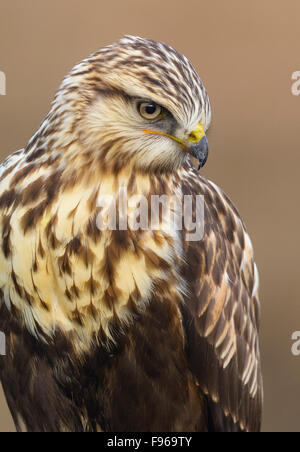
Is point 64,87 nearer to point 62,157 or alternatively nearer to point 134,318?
point 62,157

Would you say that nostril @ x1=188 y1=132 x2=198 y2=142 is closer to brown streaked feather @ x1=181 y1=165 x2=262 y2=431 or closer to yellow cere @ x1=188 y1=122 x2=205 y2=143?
yellow cere @ x1=188 y1=122 x2=205 y2=143

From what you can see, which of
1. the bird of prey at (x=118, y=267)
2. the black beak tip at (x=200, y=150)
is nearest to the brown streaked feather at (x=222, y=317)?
the bird of prey at (x=118, y=267)

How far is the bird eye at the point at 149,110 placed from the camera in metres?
1.02

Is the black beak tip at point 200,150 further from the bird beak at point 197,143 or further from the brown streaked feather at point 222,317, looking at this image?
the brown streaked feather at point 222,317

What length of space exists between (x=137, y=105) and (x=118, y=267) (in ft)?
0.83

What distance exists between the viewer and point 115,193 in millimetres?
1096

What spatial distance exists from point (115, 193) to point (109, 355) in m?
0.27

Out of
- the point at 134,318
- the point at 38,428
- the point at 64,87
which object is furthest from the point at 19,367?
the point at 64,87

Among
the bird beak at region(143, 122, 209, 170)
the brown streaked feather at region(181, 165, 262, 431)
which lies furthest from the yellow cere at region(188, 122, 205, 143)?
the brown streaked feather at region(181, 165, 262, 431)

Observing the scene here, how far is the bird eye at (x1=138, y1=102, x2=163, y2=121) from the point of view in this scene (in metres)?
1.02

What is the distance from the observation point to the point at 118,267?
3.64 ft
